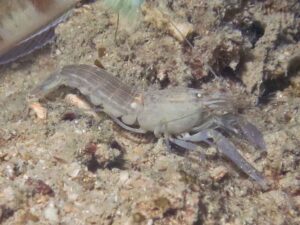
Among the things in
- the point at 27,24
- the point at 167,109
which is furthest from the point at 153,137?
the point at 27,24

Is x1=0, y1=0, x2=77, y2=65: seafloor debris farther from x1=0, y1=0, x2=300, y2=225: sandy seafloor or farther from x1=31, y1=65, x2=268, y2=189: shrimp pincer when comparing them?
x1=31, y1=65, x2=268, y2=189: shrimp pincer

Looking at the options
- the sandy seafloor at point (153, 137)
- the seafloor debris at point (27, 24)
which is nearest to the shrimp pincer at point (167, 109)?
the sandy seafloor at point (153, 137)

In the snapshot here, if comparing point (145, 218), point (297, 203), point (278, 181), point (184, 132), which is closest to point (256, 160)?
point (278, 181)

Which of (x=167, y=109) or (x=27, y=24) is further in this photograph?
(x=27, y=24)

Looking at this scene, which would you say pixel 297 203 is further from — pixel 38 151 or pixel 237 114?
pixel 38 151

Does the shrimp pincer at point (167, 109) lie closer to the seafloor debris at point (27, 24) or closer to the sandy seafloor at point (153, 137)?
Answer: the sandy seafloor at point (153, 137)

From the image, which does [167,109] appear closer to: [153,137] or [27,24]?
[153,137]
